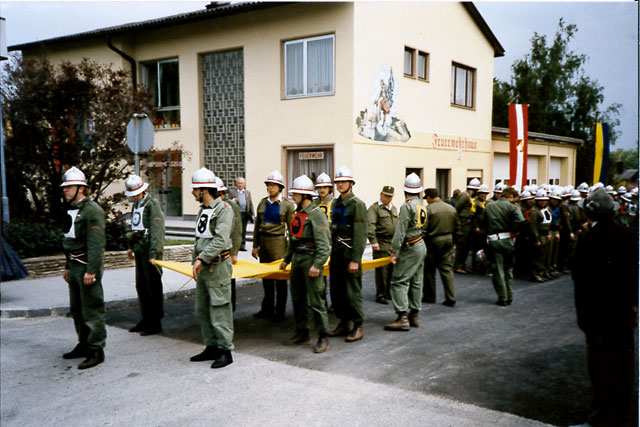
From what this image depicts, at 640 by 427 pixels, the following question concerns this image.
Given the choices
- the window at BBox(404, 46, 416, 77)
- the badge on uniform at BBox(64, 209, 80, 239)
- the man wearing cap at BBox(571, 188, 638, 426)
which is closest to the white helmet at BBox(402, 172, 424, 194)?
the badge on uniform at BBox(64, 209, 80, 239)

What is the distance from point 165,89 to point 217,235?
595 inches

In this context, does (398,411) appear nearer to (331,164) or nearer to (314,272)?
(314,272)

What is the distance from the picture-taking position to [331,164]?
627 inches

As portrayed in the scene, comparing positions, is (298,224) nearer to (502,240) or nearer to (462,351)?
(462,351)

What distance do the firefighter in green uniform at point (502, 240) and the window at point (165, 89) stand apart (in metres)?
13.3

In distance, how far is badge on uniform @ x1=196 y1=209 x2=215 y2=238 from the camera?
214 inches

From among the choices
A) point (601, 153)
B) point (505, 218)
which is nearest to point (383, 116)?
point (505, 218)

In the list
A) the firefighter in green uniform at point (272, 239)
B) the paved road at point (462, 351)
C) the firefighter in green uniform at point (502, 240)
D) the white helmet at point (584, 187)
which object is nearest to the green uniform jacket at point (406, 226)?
the paved road at point (462, 351)

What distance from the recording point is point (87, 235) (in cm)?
549

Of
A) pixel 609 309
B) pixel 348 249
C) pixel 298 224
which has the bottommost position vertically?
pixel 348 249

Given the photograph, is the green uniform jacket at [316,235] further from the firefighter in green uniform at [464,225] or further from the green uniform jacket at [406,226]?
the firefighter in green uniform at [464,225]

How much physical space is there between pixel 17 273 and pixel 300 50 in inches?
416

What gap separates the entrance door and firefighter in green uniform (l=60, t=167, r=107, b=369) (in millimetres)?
10577

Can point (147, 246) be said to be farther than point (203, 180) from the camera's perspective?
Yes
